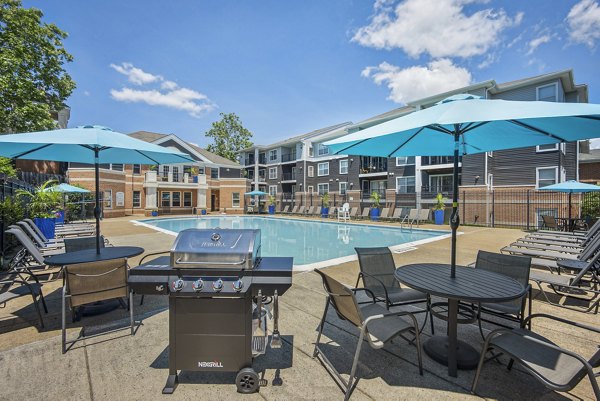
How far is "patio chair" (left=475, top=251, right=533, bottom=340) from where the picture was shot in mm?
3107

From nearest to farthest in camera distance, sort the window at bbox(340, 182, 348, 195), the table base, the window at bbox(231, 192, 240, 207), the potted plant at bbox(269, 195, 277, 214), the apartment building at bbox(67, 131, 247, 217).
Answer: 1. the table base
2. the apartment building at bbox(67, 131, 247, 217)
3. the window at bbox(340, 182, 348, 195)
4. the potted plant at bbox(269, 195, 277, 214)
5. the window at bbox(231, 192, 240, 207)

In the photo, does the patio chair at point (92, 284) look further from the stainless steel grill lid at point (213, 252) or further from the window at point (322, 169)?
the window at point (322, 169)

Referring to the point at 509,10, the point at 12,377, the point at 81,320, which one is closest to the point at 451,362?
the point at 12,377

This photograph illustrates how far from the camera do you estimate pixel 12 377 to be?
8.18ft

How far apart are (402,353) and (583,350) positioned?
6.76 ft

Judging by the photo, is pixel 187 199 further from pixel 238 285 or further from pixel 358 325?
pixel 358 325

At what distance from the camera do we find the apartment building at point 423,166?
17772 millimetres

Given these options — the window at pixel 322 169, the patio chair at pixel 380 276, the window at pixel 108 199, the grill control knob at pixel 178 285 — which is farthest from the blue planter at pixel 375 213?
the window at pixel 108 199

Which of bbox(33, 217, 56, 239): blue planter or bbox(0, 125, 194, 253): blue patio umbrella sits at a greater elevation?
bbox(0, 125, 194, 253): blue patio umbrella

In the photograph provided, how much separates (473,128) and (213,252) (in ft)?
11.2

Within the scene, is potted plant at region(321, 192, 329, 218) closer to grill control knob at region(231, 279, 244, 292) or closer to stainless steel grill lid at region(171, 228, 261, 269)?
stainless steel grill lid at region(171, 228, 261, 269)

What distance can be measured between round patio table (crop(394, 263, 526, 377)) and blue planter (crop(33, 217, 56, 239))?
10639 mm

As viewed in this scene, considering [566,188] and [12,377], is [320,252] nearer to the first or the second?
[12,377]

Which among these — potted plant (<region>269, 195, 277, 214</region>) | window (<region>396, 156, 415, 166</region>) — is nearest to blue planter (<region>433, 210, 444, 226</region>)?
window (<region>396, 156, 415, 166</region>)
